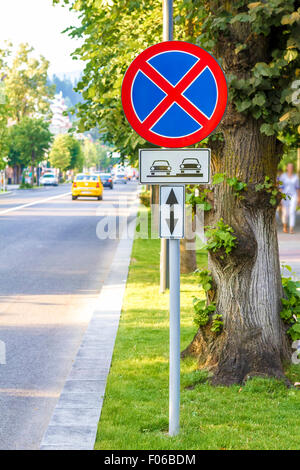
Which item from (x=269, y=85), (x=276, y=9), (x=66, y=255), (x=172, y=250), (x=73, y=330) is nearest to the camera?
(x=172, y=250)

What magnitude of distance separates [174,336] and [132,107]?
4.74 ft

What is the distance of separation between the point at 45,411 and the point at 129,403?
0.63m

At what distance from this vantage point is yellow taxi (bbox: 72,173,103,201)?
4516 cm

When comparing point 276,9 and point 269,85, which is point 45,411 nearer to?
point 269,85

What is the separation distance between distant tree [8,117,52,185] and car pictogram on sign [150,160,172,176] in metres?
87.8

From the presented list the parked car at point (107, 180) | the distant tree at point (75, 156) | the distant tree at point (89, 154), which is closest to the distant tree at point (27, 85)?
the distant tree at point (75, 156)

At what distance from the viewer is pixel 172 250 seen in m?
5.12

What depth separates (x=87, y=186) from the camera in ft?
148

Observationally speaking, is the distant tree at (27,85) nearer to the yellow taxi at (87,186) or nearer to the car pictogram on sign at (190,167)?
the yellow taxi at (87,186)

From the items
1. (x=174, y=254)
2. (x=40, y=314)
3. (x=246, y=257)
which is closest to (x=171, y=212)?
(x=174, y=254)

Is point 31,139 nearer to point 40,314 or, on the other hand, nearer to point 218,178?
point 40,314

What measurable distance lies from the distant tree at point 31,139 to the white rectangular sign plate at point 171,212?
87.8m
